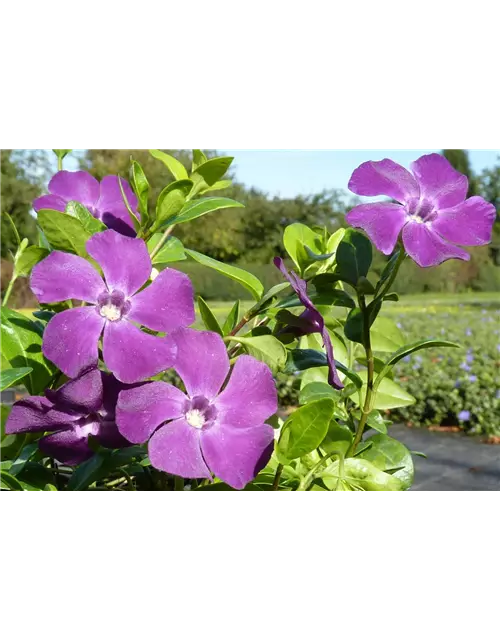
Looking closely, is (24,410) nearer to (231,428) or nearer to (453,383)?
(231,428)

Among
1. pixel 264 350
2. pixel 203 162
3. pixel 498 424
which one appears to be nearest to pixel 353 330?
pixel 264 350

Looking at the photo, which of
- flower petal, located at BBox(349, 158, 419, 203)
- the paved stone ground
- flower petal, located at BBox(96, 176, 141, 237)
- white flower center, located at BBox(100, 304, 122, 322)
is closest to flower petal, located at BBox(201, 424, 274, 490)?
white flower center, located at BBox(100, 304, 122, 322)

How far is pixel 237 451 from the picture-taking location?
0.45 metres

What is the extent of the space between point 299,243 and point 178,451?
11.6 inches

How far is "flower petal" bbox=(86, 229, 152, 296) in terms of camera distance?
0.48 metres

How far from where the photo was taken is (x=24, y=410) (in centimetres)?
51

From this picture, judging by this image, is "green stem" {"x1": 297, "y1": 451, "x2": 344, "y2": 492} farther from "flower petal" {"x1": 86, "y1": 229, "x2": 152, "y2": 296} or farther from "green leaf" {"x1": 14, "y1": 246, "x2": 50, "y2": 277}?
"green leaf" {"x1": 14, "y1": 246, "x2": 50, "y2": 277}

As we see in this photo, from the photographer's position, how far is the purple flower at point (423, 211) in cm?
51

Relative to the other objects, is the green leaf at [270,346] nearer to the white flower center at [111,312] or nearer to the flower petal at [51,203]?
the white flower center at [111,312]

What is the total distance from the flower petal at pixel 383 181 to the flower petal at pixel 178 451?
0.73 feet
